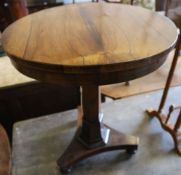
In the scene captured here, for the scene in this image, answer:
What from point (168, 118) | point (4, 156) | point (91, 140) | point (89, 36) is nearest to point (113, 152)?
point (91, 140)

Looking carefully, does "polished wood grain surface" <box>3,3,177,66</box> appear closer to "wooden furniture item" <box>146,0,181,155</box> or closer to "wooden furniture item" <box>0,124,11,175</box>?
"wooden furniture item" <box>146,0,181,155</box>

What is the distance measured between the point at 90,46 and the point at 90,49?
0.9 inches

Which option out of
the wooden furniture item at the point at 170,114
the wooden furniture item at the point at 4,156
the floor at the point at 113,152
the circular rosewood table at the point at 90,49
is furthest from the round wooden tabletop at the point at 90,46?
the floor at the point at 113,152

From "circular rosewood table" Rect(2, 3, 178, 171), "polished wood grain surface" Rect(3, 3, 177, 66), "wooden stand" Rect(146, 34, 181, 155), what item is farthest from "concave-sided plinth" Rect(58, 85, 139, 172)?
"polished wood grain surface" Rect(3, 3, 177, 66)

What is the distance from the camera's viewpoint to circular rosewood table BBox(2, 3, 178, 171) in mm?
723

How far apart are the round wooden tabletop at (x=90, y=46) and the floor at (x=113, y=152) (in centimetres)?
62

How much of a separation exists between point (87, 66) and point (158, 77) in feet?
3.76

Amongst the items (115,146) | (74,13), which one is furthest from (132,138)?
(74,13)

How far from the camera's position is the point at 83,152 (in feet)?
3.90

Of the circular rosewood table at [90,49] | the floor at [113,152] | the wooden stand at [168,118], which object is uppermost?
the circular rosewood table at [90,49]

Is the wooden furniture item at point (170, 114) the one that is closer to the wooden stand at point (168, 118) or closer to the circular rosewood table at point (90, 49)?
the wooden stand at point (168, 118)

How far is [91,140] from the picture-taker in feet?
3.95

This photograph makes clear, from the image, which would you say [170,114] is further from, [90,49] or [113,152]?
[90,49]

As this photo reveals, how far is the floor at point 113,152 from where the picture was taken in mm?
1192
